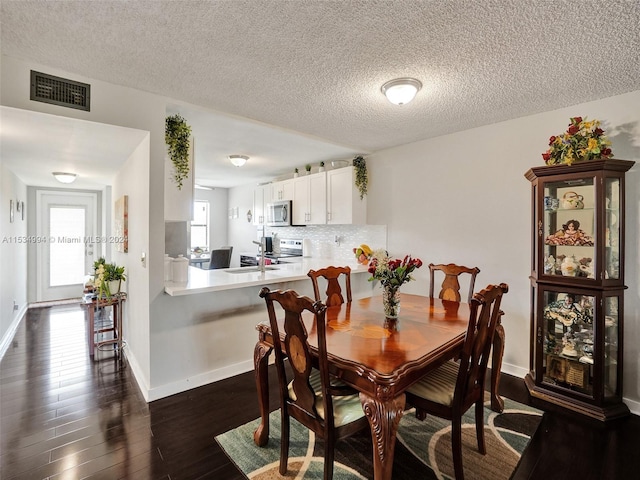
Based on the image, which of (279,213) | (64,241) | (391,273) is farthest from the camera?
(64,241)

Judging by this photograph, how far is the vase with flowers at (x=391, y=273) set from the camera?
2.16 m

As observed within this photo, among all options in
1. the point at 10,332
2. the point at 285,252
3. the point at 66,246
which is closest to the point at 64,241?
the point at 66,246

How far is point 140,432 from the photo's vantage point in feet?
7.27

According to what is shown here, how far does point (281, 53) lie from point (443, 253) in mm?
2706

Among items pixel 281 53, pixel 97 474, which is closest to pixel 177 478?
pixel 97 474

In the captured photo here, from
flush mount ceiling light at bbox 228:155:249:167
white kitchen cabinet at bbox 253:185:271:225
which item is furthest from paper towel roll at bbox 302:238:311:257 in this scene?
flush mount ceiling light at bbox 228:155:249:167

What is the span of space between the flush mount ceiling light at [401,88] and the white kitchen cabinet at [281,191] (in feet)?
10.2

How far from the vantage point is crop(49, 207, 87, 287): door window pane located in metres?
6.11

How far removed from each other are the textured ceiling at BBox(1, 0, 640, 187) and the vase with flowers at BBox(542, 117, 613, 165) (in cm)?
30

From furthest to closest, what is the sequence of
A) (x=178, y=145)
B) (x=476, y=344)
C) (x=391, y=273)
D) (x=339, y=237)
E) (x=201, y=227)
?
(x=201, y=227)
(x=339, y=237)
(x=178, y=145)
(x=391, y=273)
(x=476, y=344)

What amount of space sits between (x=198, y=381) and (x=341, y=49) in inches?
112

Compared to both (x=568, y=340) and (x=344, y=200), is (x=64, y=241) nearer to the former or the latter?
(x=344, y=200)

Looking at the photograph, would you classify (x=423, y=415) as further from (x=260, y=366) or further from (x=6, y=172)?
(x=6, y=172)

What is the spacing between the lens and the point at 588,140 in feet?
7.94
